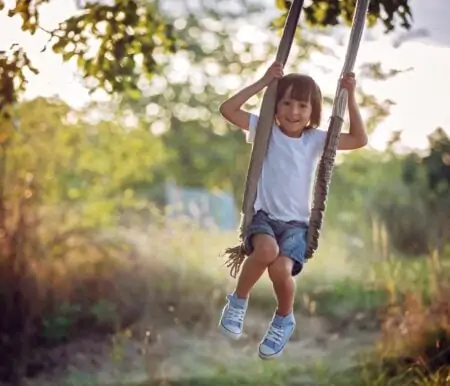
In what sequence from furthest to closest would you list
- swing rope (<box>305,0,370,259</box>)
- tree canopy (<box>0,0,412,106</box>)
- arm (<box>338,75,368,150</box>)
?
tree canopy (<box>0,0,412,106</box>) → arm (<box>338,75,368,150</box>) → swing rope (<box>305,0,370,259</box>)

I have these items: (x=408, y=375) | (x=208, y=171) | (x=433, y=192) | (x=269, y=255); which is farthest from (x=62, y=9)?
(x=408, y=375)

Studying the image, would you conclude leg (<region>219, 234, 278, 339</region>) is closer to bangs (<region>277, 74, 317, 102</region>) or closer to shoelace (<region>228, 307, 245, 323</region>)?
shoelace (<region>228, 307, 245, 323</region>)

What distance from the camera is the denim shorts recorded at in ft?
6.80

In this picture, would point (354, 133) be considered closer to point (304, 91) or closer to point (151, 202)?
point (304, 91)

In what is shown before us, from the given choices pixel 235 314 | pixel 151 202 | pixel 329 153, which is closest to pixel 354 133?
pixel 329 153

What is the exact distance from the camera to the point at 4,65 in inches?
97.8

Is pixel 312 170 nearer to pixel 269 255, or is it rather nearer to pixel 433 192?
pixel 269 255

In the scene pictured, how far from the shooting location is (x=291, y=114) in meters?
2.11

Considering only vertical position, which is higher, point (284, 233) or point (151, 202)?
point (284, 233)

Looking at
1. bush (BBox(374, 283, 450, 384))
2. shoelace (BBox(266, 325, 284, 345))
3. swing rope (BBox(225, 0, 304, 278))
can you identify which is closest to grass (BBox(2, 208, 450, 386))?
bush (BBox(374, 283, 450, 384))

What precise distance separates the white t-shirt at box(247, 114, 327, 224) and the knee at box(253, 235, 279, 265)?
0.07 metres

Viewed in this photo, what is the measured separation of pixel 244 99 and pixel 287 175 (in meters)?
0.22

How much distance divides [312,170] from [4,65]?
97 cm

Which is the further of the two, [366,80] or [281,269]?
[366,80]
